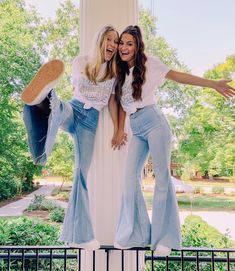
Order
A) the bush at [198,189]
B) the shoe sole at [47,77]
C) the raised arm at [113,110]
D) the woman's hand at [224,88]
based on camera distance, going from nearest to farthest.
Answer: the shoe sole at [47,77], the woman's hand at [224,88], the raised arm at [113,110], the bush at [198,189]

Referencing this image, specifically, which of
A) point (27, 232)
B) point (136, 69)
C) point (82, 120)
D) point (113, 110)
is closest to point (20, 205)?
point (27, 232)

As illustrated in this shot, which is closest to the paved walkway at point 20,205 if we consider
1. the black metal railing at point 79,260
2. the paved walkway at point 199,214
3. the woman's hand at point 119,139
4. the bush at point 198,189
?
the paved walkway at point 199,214

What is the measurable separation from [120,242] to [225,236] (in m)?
0.64

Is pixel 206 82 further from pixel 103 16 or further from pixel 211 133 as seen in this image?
pixel 103 16

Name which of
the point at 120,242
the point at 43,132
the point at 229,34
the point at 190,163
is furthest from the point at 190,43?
the point at 120,242

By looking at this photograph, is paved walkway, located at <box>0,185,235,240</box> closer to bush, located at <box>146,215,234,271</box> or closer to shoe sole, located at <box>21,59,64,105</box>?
bush, located at <box>146,215,234,271</box>

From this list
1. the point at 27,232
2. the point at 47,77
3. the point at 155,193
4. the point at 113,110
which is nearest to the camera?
the point at 47,77

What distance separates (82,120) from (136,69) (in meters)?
0.33

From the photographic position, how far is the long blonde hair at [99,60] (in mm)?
1444

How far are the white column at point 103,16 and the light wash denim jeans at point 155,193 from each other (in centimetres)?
48

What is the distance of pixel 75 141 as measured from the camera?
1491mm

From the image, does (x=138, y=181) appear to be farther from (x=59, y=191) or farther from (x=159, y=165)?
(x=59, y=191)

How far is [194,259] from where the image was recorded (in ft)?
5.18

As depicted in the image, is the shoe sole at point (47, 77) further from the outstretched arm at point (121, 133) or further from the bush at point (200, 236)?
the bush at point (200, 236)
